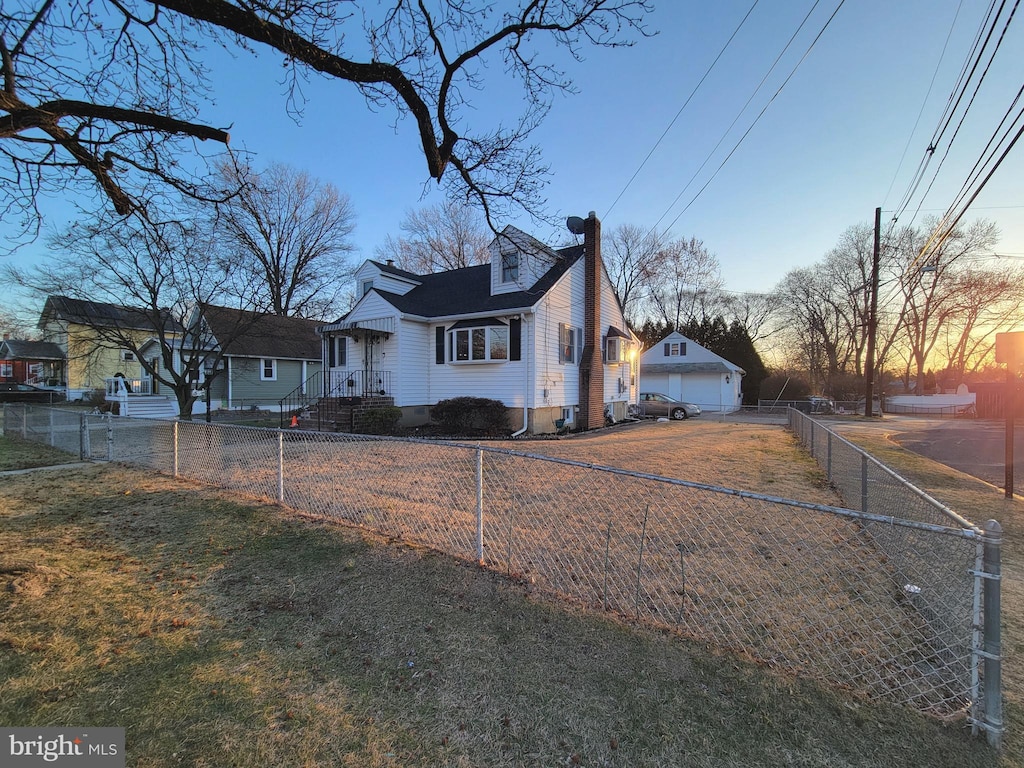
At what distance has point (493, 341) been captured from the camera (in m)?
14.1

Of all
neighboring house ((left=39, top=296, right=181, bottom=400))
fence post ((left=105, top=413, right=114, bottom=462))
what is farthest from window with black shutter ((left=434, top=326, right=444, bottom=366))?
neighboring house ((left=39, top=296, right=181, bottom=400))

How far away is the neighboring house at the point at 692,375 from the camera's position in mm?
30469

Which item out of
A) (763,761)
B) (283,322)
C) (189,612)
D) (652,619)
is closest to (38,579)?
(189,612)

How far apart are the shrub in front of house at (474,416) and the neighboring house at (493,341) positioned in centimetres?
49

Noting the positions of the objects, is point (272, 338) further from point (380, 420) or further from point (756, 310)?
point (756, 310)

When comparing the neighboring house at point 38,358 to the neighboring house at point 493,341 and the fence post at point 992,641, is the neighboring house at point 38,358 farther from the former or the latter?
the fence post at point 992,641

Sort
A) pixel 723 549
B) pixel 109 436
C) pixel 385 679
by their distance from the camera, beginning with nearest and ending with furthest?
pixel 385 679 → pixel 723 549 → pixel 109 436

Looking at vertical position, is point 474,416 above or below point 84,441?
above

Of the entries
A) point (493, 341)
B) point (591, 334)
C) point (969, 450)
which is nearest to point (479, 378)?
point (493, 341)

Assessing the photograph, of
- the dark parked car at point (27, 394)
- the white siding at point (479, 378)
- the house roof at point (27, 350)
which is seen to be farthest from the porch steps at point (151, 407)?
the house roof at point (27, 350)

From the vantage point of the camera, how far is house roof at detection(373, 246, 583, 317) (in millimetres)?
14227

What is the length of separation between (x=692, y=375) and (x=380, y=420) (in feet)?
82.6

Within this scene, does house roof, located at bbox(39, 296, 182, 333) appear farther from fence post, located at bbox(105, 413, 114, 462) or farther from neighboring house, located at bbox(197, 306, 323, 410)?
fence post, located at bbox(105, 413, 114, 462)

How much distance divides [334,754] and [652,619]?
2.05m
